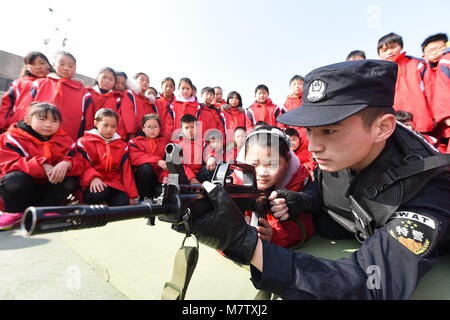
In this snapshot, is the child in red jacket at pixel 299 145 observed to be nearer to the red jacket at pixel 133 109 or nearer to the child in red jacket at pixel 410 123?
the child in red jacket at pixel 410 123

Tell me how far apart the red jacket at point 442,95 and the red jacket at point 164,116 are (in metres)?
3.90

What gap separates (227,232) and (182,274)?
1.00 ft

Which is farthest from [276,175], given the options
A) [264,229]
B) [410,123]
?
[410,123]

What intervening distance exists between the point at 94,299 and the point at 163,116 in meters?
3.81

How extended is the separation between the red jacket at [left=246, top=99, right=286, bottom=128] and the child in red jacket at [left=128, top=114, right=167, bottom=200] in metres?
2.18

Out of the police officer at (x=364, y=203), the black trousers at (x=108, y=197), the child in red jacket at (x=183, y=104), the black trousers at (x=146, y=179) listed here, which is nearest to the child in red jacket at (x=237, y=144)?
the child in red jacket at (x=183, y=104)

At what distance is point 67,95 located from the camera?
3.55m

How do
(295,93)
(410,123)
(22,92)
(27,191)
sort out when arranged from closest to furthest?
1. (27,191)
2. (410,123)
3. (22,92)
4. (295,93)

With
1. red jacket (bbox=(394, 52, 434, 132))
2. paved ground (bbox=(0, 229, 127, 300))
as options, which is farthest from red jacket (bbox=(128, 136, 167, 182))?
red jacket (bbox=(394, 52, 434, 132))

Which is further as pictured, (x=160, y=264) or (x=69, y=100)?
(x=69, y=100)

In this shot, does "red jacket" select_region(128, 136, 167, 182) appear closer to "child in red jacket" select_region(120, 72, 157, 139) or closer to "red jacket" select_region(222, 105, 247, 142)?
"child in red jacket" select_region(120, 72, 157, 139)

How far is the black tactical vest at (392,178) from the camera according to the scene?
1.01 m

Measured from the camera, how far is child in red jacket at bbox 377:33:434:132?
2.97 metres

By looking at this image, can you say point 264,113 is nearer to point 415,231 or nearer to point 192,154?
point 192,154
